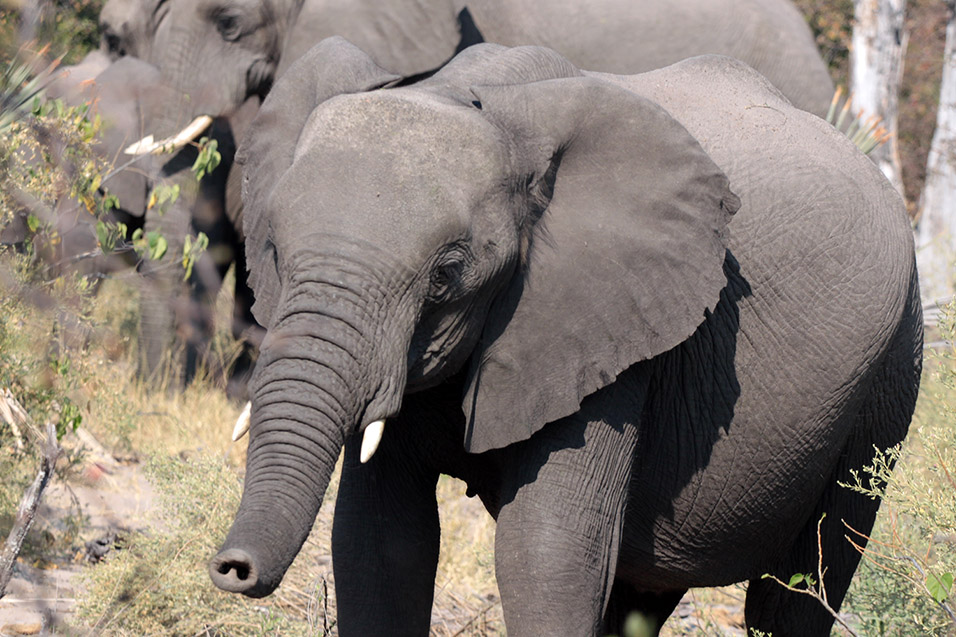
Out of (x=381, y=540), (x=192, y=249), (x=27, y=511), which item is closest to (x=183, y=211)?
(x=192, y=249)

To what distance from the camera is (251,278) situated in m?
3.14

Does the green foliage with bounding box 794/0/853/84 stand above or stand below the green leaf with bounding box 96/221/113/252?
below

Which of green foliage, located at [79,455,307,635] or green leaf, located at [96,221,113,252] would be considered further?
green leaf, located at [96,221,113,252]

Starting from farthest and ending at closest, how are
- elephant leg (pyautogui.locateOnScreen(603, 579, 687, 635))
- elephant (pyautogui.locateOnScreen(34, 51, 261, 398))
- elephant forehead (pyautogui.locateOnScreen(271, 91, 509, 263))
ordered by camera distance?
elephant (pyautogui.locateOnScreen(34, 51, 261, 398))
elephant leg (pyautogui.locateOnScreen(603, 579, 687, 635))
elephant forehead (pyautogui.locateOnScreen(271, 91, 509, 263))

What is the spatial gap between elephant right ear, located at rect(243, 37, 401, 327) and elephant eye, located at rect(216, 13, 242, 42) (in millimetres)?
4153

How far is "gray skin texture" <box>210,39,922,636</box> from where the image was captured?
2.67 metres

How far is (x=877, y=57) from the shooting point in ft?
41.7

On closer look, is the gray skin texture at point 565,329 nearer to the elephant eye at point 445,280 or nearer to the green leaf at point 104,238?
the elephant eye at point 445,280

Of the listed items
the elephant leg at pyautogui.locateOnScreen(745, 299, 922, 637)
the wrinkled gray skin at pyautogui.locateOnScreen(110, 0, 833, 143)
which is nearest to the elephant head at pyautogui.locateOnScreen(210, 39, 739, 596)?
the elephant leg at pyautogui.locateOnScreen(745, 299, 922, 637)

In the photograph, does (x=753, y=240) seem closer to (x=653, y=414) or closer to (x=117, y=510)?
(x=653, y=414)

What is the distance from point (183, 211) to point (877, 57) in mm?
7266

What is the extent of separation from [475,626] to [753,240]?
1.57 m

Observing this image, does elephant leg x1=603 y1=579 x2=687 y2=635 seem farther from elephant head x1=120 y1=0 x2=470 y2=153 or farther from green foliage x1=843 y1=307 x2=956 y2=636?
elephant head x1=120 y1=0 x2=470 y2=153

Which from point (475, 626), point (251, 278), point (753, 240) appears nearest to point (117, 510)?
point (475, 626)
